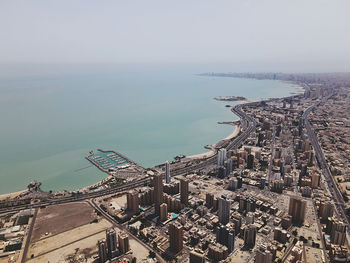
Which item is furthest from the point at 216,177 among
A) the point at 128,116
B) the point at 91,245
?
the point at 128,116

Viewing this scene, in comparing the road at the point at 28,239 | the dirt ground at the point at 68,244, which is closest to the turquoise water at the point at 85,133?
the road at the point at 28,239

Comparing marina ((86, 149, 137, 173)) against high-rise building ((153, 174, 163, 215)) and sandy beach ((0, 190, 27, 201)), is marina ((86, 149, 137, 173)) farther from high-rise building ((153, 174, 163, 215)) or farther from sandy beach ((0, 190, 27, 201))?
high-rise building ((153, 174, 163, 215))

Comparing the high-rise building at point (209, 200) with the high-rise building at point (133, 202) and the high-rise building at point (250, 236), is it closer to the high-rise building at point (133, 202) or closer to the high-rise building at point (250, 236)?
the high-rise building at point (250, 236)

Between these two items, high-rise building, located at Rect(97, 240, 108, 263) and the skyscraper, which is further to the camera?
the skyscraper

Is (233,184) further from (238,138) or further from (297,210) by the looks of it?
(238,138)

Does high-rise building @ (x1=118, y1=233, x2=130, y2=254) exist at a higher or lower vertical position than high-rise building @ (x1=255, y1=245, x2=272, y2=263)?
lower

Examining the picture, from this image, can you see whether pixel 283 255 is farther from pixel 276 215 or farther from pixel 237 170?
pixel 237 170

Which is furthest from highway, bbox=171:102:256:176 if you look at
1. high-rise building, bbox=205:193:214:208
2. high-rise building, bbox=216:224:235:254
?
high-rise building, bbox=216:224:235:254
